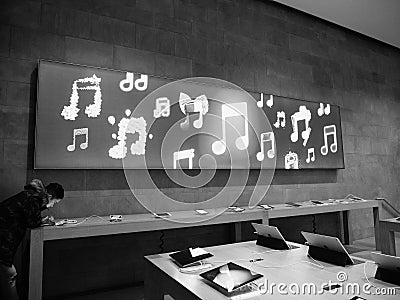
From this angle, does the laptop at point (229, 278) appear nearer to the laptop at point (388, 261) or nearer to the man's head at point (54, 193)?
the laptop at point (388, 261)

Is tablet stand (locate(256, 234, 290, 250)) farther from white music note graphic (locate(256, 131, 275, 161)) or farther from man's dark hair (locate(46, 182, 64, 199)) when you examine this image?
white music note graphic (locate(256, 131, 275, 161))

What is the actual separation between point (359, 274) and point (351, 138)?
4196mm

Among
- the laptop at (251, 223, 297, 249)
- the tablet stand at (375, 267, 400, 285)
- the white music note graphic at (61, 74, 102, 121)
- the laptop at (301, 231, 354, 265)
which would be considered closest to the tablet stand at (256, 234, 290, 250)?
the laptop at (251, 223, 297, 249)

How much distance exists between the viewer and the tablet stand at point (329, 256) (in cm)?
147

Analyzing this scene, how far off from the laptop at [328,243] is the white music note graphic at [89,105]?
2.22 meters

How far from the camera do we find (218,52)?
153 inches

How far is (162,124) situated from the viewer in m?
3.27

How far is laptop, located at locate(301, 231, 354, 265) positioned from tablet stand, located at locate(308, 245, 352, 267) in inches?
0.4

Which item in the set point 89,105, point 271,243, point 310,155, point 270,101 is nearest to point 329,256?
point 271,243

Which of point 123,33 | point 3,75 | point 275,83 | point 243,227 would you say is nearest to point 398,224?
point 243,227

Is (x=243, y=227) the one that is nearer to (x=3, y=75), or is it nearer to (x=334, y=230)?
(x=334, y=230)

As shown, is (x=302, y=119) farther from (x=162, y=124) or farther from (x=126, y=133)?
(x=126, y=133)

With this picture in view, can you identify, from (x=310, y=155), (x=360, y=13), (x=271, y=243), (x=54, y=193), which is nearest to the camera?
(x=271, y=243)

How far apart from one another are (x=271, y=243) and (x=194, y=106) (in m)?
2.00
